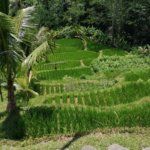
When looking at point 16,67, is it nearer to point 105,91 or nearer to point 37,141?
point 37,141

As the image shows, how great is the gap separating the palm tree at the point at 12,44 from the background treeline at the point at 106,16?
34.0 metres

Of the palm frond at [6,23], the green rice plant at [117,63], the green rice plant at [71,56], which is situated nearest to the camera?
the palm frond at [6,23]

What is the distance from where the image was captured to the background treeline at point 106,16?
4722cm

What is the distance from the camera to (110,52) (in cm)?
3806

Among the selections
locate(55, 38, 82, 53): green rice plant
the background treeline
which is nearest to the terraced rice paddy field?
locate(55, 38, 82, 53): green rice plant

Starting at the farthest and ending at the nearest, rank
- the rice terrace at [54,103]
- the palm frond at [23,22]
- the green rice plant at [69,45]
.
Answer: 1. the green rice plant at [69,45]
2. the palm frond at [23,22]
3. the rice terrace at [54,103]

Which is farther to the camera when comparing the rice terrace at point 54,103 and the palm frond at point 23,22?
the palm frond at point 23,22

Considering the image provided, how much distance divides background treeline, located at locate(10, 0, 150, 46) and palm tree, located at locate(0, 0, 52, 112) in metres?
34.0

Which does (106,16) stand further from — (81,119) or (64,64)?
(81,119)

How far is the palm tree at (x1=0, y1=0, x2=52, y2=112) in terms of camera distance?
11500 millimetres

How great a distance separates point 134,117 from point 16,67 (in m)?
3.56

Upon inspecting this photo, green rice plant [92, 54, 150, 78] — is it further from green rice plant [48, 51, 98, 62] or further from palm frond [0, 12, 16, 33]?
palm frond [0, 12, 16, 33]

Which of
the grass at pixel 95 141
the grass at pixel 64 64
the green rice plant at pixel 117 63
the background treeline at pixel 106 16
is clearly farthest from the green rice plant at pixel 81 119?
the background treeline at pixel 106 16

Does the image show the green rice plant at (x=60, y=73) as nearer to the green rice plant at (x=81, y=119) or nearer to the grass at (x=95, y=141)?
the green rice plant at (x=81, y=119)
